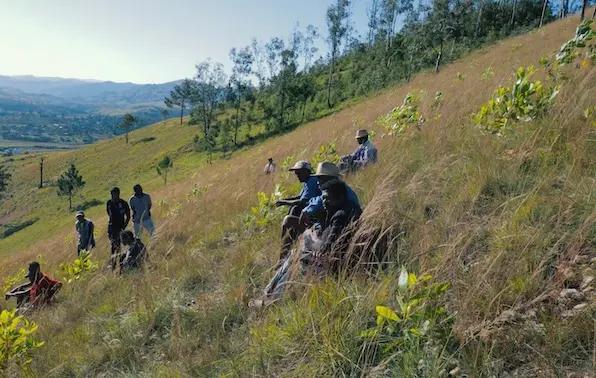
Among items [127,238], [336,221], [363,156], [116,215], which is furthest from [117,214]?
[336,221]

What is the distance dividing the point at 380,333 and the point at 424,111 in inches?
278

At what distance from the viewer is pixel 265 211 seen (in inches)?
220

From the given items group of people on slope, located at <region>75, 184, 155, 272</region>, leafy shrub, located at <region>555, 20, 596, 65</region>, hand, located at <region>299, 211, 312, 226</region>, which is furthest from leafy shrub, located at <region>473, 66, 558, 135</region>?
group of people on slope, located at <region>75, 184, 155, 272</region>

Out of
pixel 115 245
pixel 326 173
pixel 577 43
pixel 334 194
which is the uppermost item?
pixel 577 43

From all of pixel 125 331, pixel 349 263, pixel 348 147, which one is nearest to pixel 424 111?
Result: pixel 348 147

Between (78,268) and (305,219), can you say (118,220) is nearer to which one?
(78,268)

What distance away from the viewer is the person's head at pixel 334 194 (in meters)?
3.90

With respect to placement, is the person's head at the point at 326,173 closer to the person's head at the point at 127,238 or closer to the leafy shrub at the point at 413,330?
the leafy shrub at the point at 413,330

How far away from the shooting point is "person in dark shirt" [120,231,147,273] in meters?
5.85

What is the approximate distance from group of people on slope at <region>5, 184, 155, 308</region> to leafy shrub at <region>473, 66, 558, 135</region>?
4312 mm

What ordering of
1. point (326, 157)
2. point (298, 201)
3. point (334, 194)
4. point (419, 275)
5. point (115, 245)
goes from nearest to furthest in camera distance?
1. point (419, 275)
2. point (334, 194)
3. point (298, 201)
4. point (326, 157)
5. point (115, 245)

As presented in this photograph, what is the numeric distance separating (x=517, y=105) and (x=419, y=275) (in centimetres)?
274

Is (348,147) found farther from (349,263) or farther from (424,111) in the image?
(349,263)

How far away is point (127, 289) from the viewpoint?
189 inches
